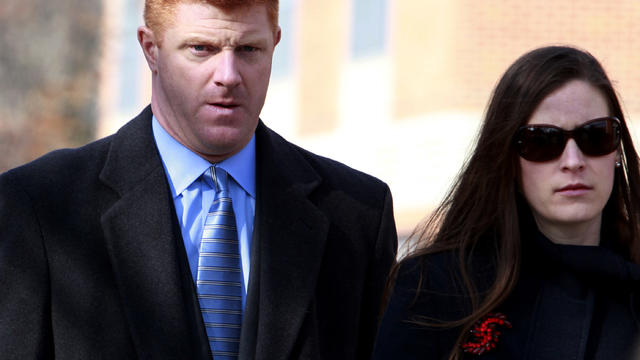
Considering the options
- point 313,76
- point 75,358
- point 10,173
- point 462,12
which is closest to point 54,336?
point 75,358

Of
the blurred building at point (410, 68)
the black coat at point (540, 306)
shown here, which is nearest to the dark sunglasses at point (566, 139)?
the black coat at point (540, 306)

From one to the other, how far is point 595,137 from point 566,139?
83mm

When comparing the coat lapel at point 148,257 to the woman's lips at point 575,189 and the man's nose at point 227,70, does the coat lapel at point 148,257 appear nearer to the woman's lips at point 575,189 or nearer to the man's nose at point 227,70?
the man's nose at point 227,70

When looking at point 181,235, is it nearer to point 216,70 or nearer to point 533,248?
point 216,70

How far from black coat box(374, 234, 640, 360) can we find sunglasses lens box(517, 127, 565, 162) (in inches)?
9.2

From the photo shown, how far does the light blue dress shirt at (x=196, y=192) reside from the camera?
424 cm

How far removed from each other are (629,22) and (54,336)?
34.5 ft

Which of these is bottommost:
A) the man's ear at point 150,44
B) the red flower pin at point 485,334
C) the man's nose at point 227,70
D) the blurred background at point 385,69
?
the red flower pin at point 485,334

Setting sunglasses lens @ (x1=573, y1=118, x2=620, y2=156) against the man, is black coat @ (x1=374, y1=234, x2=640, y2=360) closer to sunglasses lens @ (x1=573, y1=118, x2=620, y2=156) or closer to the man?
sunglasses lens @ (x1=573, y1=118, x2=620, y2=156)

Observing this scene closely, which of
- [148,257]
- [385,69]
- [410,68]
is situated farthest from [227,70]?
[385,69]

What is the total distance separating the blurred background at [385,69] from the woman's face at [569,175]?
8.83 m

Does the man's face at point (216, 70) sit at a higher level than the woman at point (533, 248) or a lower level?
higher

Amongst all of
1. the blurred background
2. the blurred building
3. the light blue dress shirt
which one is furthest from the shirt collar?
the blurred background

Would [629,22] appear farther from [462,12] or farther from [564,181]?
[564,181]
